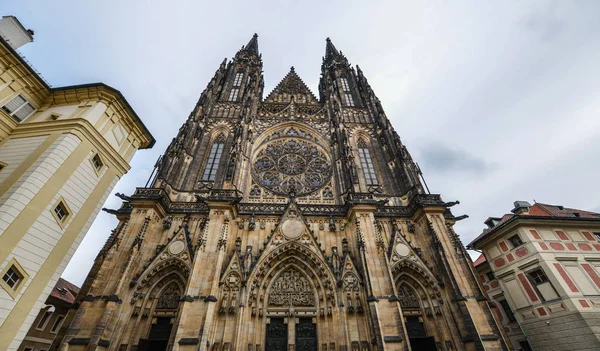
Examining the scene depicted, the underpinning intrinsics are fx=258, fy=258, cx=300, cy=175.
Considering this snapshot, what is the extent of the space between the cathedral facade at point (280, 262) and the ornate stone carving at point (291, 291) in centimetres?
5

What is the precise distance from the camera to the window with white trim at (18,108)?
9.88 meters

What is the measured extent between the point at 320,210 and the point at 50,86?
13.6 meters

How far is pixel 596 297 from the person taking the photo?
11.7m

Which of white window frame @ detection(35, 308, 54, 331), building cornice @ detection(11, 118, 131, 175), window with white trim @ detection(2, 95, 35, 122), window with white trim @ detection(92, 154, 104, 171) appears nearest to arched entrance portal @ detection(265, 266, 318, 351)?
window with white trim @ detection(92, 154, 104, 171)

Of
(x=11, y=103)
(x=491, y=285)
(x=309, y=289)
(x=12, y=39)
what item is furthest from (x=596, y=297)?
(x=12, y=39)

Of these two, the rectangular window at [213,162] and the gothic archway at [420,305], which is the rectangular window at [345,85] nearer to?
the rectangular window at [213,162]

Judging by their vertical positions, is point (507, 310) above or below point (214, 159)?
below

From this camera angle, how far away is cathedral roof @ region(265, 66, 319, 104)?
22.1 metres

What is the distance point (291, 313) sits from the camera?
11.1 m

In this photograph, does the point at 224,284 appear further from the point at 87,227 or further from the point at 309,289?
the point at 87,227

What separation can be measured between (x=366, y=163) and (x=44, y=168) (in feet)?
51.7

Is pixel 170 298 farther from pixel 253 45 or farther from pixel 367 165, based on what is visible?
pixel 253 45

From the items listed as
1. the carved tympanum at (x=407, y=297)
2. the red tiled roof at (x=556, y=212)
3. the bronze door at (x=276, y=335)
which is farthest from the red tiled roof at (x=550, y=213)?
the bronze door at (x=276, y=335)

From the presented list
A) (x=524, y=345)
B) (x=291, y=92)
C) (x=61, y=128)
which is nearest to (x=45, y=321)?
(x=61, y=128)
